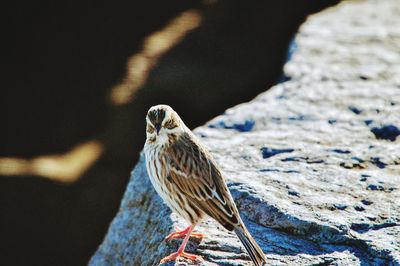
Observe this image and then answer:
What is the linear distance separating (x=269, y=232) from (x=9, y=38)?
5.42m

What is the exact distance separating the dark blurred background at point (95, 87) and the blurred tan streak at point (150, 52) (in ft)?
0.05

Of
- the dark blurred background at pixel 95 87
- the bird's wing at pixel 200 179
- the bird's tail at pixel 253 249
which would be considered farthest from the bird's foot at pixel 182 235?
the dark blurred background at pixel 95 87

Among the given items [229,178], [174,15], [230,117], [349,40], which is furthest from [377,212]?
[174,15]

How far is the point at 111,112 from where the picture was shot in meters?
8.28

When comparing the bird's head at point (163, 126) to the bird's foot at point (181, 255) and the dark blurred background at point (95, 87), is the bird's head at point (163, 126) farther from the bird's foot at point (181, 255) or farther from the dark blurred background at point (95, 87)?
the dark blurred background at point (95, 87)

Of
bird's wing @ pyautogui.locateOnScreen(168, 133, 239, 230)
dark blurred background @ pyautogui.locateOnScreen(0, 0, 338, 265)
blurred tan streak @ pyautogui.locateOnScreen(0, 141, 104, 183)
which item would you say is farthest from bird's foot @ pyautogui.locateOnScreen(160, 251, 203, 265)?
blurred tan streak @ pyautogui.locateOnScreen(0, 141, 104, 183)

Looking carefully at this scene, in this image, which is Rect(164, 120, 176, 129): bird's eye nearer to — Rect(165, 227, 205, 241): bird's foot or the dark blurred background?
Rect(165, 227, 205, 241): bird's foot

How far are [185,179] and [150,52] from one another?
4464mm

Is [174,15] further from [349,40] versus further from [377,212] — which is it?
[377,212]

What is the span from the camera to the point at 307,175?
4820 millimetres

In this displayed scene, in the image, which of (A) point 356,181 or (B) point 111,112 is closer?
(A) point 356,181

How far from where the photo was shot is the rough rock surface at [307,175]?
4137 millimetres

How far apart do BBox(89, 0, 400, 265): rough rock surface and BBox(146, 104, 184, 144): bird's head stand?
50 cm

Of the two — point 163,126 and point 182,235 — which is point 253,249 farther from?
point 163,126
